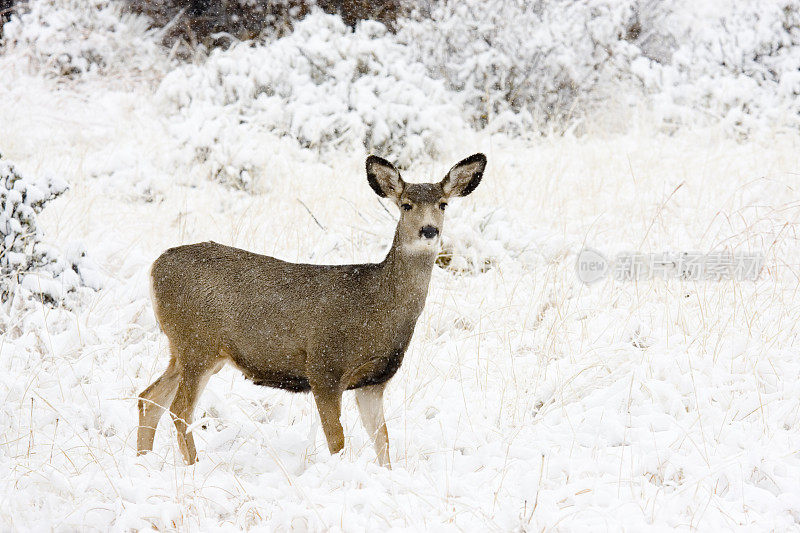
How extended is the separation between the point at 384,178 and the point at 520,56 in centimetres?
1037

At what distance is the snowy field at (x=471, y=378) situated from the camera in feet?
11.1

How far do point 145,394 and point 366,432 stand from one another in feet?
3.69

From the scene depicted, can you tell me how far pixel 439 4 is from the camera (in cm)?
1494

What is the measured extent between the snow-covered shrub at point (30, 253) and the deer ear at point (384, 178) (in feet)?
8.77

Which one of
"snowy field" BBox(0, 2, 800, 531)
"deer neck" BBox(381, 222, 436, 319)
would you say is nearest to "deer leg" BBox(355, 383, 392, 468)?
"snowy field" BBox(0, 2, 800, 531)

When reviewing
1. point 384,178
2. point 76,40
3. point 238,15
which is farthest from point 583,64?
point 384,178

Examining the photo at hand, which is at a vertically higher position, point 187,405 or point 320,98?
point 187,405

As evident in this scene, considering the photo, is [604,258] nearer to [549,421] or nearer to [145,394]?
[549,421]

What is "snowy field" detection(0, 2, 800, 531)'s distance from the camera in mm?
3377

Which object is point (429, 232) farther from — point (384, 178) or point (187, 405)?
point (187, 405)

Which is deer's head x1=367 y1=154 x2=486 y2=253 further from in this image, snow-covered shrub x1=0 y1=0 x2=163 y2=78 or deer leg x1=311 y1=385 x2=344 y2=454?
snow-covered shrub x1=0 y1=0 x2=163 y2=78

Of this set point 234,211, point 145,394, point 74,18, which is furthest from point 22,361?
point 74,18

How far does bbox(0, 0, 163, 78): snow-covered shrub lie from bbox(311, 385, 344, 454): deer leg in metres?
13.2

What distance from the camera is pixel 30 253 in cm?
581
